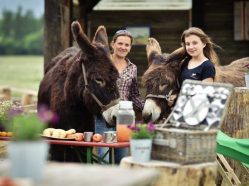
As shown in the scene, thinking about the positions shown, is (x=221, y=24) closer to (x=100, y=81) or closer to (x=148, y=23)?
(x=148, y=23)

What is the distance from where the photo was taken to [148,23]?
14875mm

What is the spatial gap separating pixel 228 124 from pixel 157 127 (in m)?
2.29

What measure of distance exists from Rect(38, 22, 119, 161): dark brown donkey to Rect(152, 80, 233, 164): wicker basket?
47.9 inches

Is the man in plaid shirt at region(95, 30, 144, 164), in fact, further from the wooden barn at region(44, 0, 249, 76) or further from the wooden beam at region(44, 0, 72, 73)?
the wooden barn at region(44, 0, 249, 76)

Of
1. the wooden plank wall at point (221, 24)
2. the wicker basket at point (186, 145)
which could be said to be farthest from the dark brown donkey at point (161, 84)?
the wooden plank wall at point (221, 24)

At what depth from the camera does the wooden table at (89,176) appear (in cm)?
364

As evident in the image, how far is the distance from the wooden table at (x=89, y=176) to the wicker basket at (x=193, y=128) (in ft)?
4.43

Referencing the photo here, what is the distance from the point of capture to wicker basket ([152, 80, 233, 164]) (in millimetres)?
5234

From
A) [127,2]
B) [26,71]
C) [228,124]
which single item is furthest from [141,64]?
[26,71]

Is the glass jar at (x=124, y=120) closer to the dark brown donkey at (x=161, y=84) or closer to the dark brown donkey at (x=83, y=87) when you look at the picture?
the dark brown donkey at (x=83, y=87)

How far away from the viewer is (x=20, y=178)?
3.70 meters

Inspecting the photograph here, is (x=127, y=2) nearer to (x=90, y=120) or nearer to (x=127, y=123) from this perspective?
(x=90, y=120)

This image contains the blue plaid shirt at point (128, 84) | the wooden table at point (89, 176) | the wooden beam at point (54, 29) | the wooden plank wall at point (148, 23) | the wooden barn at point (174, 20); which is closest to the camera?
the wooden table at point (89, 176)

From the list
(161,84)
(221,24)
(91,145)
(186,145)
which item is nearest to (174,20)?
(221,24)
